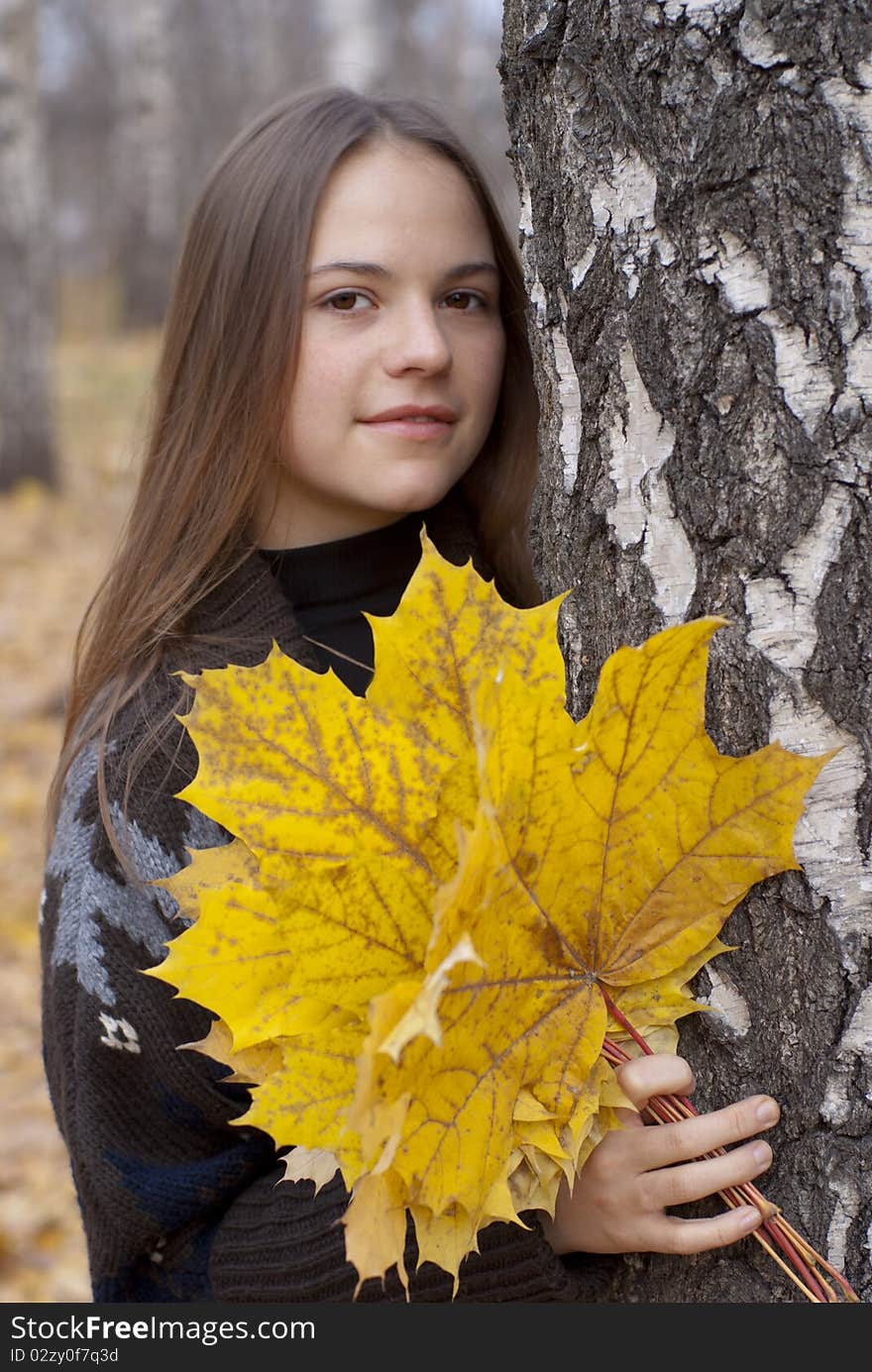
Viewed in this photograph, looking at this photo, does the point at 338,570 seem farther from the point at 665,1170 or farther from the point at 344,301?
the point at 665,1170

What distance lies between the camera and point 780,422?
85 cm

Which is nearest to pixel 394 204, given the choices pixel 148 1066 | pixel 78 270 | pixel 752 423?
pixel 752 423

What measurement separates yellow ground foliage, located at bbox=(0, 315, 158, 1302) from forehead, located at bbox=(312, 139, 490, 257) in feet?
1.98

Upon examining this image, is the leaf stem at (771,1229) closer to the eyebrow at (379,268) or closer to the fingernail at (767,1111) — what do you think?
the fingernail at (767,1111)

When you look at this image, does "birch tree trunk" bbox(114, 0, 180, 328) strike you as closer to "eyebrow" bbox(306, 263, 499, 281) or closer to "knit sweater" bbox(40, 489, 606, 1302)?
"eyebrow" bbox(306, 263, 499, 281)

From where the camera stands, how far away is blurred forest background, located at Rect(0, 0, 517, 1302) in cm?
302

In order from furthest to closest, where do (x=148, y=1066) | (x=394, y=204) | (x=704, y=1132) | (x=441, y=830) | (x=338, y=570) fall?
(x=338, y=570)
(x=394, y=204)
(x=148, y=1066)
(x=704, y=1132)
(x=441, y=830)

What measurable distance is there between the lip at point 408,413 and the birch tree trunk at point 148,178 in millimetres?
10470

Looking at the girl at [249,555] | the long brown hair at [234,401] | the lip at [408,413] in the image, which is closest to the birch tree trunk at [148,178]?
the long brown hair at [234,401]

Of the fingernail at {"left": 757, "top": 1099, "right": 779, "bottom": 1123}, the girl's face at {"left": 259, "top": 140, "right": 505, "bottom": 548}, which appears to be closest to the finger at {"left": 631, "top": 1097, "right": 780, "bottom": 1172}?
the fingernail at {"left": 757, "top": 1099, "right": 779, "bottom": 1123}

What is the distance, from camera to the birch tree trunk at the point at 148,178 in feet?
34.3

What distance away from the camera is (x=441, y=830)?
815mm

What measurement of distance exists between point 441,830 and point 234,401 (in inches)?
35.0

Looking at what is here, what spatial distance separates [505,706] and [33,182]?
25.1 feet
